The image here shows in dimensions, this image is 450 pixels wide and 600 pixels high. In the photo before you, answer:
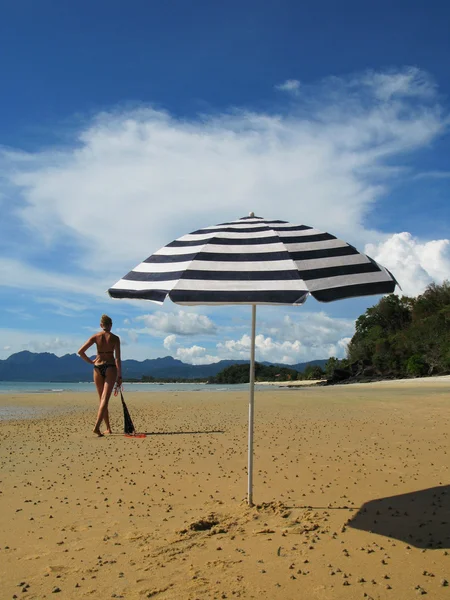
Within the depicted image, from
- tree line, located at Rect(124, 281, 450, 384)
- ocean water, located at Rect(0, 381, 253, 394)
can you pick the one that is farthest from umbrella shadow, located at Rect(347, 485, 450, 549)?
tree line, located at Rect(124, 281, 450, 384)

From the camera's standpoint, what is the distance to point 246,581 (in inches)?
142

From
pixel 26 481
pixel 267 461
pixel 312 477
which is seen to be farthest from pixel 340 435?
pixel 26 481

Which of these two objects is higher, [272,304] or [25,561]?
[272,304]

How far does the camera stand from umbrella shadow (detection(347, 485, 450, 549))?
444cm

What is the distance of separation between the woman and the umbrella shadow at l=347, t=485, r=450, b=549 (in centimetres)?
626

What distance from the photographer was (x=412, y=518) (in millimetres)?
4949

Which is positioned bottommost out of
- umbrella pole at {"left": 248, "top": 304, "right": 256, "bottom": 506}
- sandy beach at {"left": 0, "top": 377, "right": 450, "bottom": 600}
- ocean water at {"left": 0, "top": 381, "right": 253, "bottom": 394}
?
ocean water at {"left": 0, "top": 381, "right": 253, "bottom": 394}

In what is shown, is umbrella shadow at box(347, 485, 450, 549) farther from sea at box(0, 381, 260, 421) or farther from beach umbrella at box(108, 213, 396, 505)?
sea at box(0, 381, 260, 421)

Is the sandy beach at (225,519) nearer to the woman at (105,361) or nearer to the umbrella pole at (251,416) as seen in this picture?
the umbrella pole at (251,416)

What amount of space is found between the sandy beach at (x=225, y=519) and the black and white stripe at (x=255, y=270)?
209 centimetres

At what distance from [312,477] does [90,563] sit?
3.48 metres

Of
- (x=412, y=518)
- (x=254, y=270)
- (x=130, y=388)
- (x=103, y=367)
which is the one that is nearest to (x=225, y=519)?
(x=412, y=518)

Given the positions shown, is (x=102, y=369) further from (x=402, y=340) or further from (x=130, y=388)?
(x=402, y=340)

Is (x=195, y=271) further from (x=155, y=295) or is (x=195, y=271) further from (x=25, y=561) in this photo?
(x=25, y=561)
